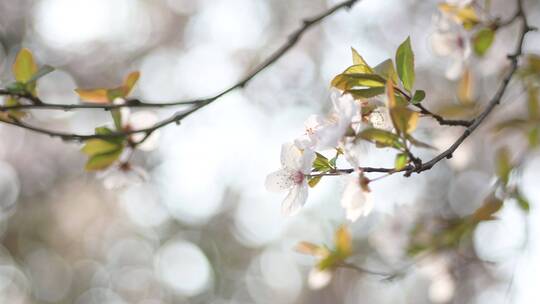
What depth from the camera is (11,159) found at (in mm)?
5223

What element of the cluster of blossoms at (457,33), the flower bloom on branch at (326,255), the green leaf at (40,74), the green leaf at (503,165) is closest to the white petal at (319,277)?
the flower bloom on branch at (326,255)

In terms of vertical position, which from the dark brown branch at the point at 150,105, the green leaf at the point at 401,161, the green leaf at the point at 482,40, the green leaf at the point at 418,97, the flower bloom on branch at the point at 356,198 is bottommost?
the flower bloom on branch at the point at 356,198

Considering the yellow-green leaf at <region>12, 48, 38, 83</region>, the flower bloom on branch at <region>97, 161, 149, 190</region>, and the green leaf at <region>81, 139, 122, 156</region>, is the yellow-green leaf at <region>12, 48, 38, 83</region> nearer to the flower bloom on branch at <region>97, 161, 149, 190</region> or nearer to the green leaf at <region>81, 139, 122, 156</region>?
the green leaf at <region>81, 139, 122, 156</region>

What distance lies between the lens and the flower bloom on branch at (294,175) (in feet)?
2.72

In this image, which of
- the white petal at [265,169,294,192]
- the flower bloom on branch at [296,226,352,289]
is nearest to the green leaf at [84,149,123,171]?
the white petal at [265,169,294,192]

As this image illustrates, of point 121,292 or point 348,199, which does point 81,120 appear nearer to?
point 121,292

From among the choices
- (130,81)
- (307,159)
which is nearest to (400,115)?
(307,159)

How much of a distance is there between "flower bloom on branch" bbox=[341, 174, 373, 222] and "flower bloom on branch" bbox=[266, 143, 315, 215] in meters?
0.06

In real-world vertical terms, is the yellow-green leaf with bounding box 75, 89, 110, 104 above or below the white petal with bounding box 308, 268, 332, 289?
above

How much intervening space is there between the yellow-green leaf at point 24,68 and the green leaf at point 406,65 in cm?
58

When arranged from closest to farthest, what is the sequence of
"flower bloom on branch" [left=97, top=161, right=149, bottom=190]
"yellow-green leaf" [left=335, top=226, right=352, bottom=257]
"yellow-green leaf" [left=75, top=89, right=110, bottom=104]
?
"yellow-green leaf" [left=75, top=89, right=110, bottom=104] → "flower bloom on branch" [left=97, top=161, right=149, bottom=190] → "yellow-green leaf" [left=335, top=226, right=352, bottom=257]

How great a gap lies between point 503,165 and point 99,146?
849mm

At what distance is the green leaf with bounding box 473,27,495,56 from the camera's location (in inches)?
47.9

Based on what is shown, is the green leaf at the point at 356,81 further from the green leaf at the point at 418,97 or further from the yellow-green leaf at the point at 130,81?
the yellow-green leaf at the point at 130,81
